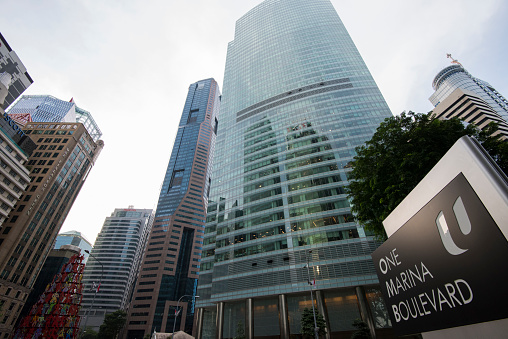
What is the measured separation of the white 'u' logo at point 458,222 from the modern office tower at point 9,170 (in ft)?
300

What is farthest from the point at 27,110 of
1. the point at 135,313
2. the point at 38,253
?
the point at 135,313

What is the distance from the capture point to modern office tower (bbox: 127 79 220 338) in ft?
374

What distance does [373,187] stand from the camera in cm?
2159

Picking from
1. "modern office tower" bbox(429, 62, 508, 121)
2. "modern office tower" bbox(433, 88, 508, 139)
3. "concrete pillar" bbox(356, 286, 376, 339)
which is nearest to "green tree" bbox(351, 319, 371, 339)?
"concrete pillar" bbox(356, 286, 376, 339)

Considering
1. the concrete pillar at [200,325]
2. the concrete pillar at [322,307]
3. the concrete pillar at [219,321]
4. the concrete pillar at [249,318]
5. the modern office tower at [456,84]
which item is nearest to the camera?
the concrete pillar at [322,307]

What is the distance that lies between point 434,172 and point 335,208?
140 ft

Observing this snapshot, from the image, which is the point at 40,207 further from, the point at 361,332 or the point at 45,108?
the point at 45,108

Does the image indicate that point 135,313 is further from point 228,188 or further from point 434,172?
point 434,172

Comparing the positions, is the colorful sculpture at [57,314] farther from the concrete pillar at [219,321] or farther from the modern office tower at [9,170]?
the modern office tower at [9,170]

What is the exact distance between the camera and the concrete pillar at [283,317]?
42.1 metres

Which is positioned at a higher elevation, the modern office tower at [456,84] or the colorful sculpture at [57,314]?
the modern office tower at [456,84]

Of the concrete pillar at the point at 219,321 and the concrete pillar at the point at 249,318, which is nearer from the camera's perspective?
the concrete pillar at the point at 249,318

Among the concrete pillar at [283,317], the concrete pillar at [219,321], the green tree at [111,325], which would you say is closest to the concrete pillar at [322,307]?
the concrete pillar at [283,317]

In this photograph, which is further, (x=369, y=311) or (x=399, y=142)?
(x=369, y=311)
